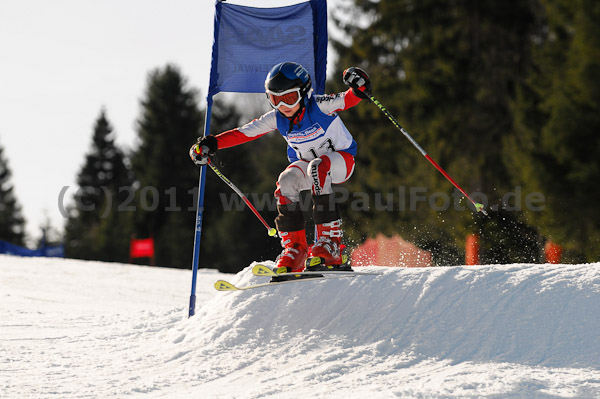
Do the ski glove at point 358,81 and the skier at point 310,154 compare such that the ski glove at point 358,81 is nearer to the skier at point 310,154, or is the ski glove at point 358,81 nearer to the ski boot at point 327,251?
the skier at point 310,154

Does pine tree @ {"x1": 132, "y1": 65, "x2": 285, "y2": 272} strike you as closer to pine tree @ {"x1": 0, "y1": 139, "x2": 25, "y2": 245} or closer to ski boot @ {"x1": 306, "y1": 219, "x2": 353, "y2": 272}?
pine tree @ {"x1": 0, "y1": 139, "x2": 25, "y2": 245}

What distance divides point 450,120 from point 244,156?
15.2 meters

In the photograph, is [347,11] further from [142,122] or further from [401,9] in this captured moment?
[142,122]

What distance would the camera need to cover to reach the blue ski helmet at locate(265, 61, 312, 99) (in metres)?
5.01

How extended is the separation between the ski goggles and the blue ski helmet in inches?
1.0

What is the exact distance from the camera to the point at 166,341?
18.4 ft

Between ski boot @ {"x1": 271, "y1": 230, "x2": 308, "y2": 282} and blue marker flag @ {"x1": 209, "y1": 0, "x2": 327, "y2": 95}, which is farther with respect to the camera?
blue marker flag @ {"x1": 209, "y1": 0, "x2": 327, "y2": 95}

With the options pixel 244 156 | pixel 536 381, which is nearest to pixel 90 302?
pixel 536 381

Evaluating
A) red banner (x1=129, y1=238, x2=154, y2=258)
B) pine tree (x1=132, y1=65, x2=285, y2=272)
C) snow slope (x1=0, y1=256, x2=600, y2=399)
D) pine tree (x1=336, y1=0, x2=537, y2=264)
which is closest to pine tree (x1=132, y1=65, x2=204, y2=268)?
pine tree (x1=132, y1=65, x2=285, y2=272)

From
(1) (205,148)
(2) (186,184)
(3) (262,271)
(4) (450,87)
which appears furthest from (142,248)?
(3) (262,271)

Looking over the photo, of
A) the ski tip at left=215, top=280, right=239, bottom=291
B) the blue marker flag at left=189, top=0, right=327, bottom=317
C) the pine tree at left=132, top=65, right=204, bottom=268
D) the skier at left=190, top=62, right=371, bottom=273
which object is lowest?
the ski tip at left=215, top=280, right=239, bottom=291

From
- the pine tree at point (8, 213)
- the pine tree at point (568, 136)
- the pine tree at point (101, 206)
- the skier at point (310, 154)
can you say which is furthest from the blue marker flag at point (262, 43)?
the pine tree at point (8, 213)

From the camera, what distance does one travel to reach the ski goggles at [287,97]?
16.5 feet

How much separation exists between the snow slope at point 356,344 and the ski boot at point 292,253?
292 mm
